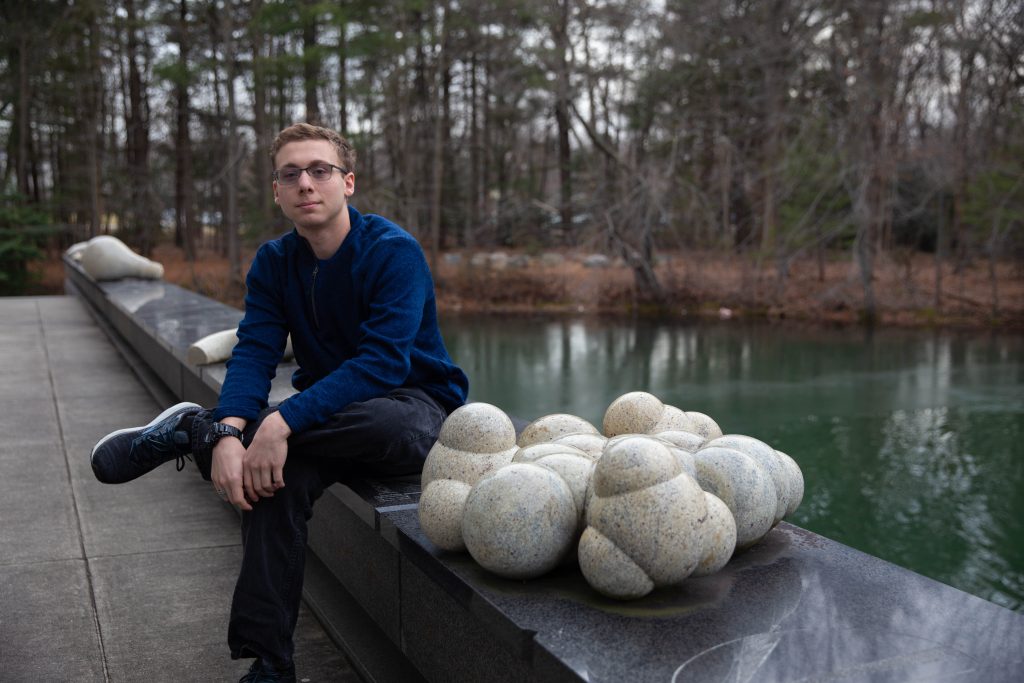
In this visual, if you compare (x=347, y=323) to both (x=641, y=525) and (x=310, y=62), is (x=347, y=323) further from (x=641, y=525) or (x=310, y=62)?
(x=310, y=62)

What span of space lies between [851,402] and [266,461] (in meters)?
10.6

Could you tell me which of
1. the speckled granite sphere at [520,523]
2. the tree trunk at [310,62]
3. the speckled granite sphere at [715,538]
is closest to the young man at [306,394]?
the speckled granite sphere at [520,523]

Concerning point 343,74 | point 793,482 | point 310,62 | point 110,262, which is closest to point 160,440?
point 793,482

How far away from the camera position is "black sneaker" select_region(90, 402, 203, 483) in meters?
2.67

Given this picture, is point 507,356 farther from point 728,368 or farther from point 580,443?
point 580,443

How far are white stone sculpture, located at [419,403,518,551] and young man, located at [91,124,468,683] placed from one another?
26cm

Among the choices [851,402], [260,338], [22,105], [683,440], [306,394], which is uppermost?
[22,105]

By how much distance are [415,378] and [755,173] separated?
21.6m

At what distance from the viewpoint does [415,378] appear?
3.00 m

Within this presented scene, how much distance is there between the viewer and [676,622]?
6.11 feet

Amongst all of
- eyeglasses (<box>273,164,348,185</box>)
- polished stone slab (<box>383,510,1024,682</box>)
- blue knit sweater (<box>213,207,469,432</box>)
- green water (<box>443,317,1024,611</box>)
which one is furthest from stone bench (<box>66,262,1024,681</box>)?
green water (<box>443,317,1024,611</box>)

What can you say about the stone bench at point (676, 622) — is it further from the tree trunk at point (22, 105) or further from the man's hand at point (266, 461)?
the tree trunk at point (22, 105)

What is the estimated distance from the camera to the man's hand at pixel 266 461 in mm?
2434

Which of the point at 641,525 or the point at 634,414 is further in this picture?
the point at 634,414
